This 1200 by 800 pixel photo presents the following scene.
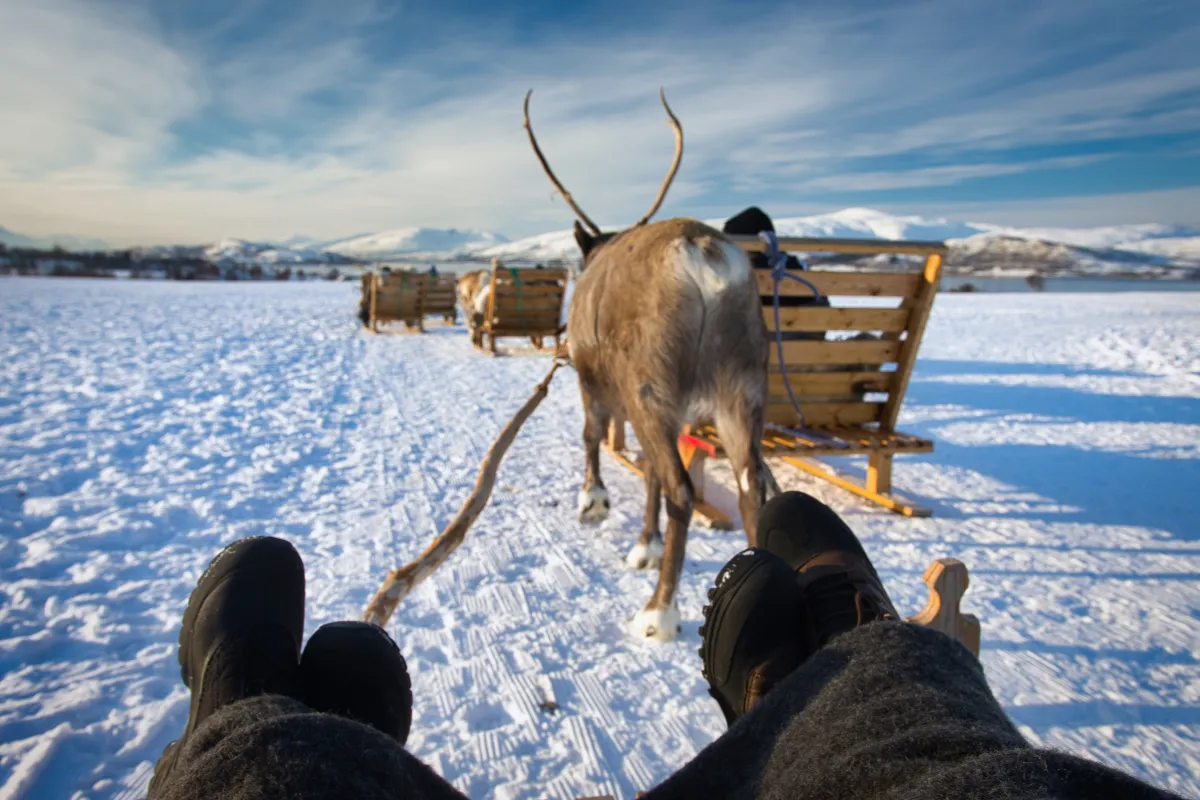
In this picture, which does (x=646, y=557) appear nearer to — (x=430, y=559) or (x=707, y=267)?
(x=430, y=559)

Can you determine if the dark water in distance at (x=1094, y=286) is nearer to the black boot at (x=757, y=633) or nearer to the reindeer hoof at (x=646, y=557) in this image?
the reindeer hoof at (x=646, y=557)

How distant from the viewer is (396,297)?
17031 millimetres

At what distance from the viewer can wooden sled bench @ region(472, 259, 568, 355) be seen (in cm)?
1269

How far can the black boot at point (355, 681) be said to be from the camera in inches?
57.7

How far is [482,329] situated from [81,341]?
8.03m

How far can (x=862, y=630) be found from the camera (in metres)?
1.22

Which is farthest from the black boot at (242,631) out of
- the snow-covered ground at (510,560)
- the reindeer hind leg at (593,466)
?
the reindeer hind leg at (593,466)

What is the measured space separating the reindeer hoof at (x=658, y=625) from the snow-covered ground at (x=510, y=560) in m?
0.07

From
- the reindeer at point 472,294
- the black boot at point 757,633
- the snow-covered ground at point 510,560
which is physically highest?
the reindeer at point 472,294

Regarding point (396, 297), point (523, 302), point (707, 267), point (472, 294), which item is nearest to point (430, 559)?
point (707, 267)

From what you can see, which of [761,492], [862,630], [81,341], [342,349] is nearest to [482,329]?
[342,349]

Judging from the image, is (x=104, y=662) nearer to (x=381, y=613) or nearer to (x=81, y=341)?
(x=381, y=613)

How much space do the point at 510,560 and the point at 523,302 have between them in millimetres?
9699

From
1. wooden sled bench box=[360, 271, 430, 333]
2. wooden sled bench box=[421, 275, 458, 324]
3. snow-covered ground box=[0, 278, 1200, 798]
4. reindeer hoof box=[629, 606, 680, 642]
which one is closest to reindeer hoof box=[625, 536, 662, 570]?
snow-covered ground box=[0, 278, 1200, 798]
